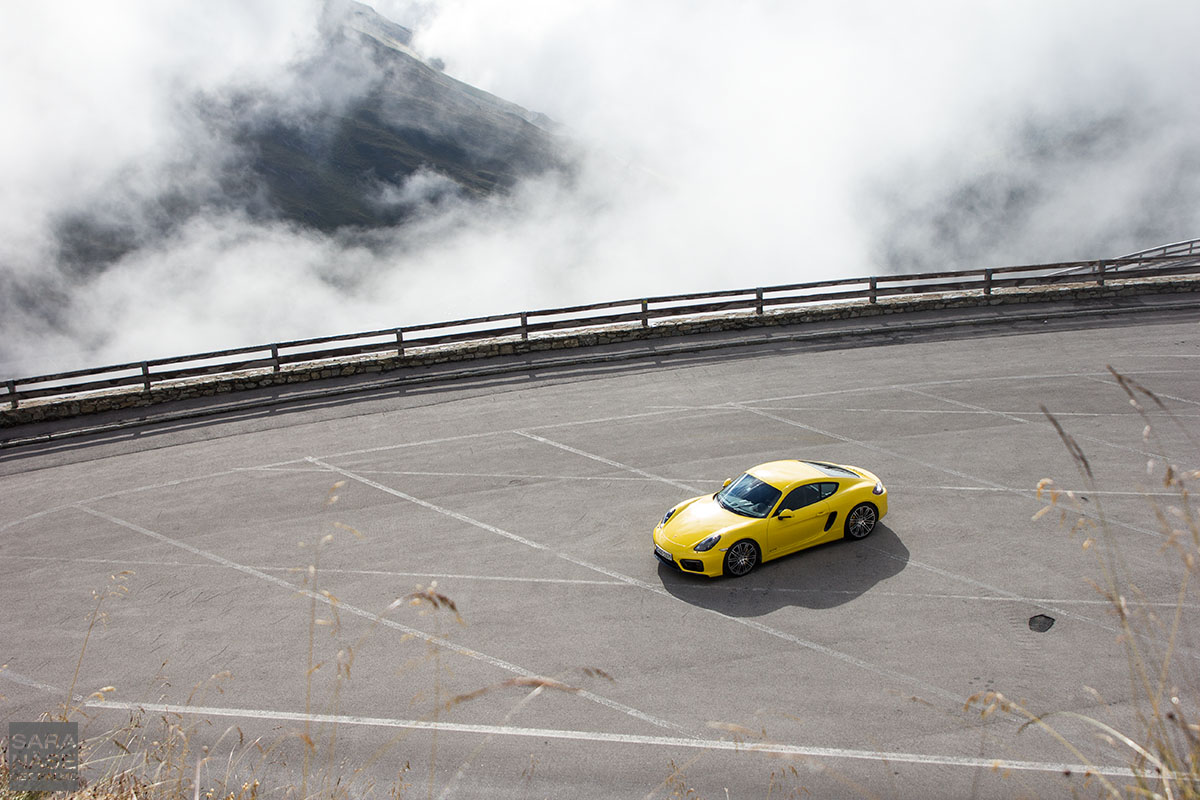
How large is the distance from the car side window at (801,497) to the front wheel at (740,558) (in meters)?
0.69

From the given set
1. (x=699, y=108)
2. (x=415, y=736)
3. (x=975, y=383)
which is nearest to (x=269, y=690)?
(x=415, y=736)

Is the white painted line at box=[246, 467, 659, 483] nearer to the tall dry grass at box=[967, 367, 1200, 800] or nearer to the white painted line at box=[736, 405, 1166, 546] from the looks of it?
the white painted line at box=[736, 405, 1166, 546]

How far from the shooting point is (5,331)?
75.8m

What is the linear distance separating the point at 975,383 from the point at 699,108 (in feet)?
608

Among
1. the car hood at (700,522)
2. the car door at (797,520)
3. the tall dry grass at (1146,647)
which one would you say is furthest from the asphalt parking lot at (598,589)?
the car hood at (700,522)

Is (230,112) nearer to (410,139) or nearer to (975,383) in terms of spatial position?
(410,139)

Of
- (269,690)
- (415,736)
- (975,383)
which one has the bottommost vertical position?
(415,736)

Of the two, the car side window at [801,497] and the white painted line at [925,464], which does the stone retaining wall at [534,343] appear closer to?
the white painted line at [925,464]

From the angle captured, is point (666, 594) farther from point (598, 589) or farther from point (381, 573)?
point (381, 573)

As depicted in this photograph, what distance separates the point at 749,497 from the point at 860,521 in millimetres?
1650

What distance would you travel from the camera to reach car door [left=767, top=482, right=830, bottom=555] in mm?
11391

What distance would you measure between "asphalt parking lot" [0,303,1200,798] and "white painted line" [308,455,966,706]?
45mm

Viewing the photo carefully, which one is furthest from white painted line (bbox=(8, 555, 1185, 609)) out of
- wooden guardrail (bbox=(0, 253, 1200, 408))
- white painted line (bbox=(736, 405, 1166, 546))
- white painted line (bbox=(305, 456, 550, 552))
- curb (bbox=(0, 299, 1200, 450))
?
wooden guardrail (bbox=(0, 253, 1200, 408))

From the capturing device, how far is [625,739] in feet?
27.3
